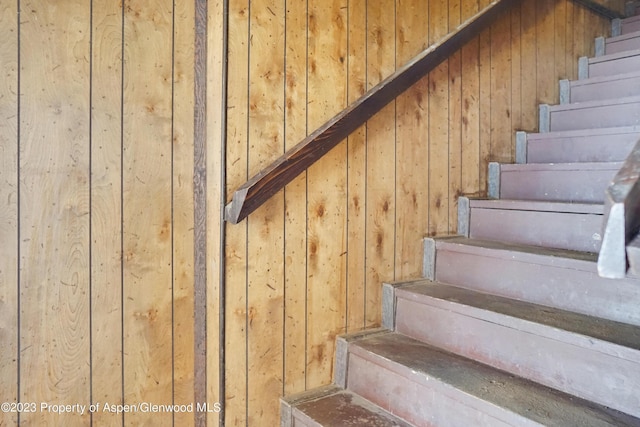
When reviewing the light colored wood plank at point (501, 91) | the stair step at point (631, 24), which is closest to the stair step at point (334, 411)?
the light colored wood plank at point (501, 91)

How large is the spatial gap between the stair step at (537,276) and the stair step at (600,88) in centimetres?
116

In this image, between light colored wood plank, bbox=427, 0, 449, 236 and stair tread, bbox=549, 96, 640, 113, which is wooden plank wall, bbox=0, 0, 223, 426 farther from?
stair tread, bbox=549, 96, 640, 113

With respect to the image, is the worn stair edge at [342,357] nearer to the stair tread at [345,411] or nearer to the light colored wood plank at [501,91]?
the stair tread at [345,411]

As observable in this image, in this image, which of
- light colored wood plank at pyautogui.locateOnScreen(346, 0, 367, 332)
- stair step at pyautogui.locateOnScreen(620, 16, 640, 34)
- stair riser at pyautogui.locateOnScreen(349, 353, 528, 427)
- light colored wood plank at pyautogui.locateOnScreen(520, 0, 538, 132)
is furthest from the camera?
stair step at pyautogui.locateOnScreen(620, 16, 640, 34)

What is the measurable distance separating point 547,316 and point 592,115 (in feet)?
4.27

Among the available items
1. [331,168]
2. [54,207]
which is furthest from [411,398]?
[54,207]

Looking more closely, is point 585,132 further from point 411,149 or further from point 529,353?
point 529,353

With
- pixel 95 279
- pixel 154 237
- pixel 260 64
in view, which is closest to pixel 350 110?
pixel 260 64

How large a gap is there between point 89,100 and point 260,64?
533 millimetres

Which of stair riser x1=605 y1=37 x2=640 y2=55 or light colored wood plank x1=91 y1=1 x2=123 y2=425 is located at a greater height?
stair riser x1=605 y1=37 x2=640 y2=55

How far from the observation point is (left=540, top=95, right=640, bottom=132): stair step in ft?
6.51

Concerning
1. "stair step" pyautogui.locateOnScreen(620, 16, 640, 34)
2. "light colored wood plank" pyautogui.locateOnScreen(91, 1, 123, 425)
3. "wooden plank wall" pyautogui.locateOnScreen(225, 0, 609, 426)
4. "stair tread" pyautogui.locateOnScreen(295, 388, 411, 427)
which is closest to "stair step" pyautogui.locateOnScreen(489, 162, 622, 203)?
"wooden plank wall" pyautogui.locateOnScreen(225, 0, 609, 426)

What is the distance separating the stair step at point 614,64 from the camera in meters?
2.28

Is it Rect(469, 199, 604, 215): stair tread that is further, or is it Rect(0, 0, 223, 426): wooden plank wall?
Rect(469, 199, 604, 215): stair tread
